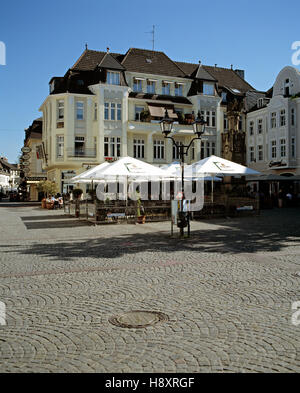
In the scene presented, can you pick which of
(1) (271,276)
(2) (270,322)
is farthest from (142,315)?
(1) (271,276)

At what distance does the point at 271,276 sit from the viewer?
24.6ft

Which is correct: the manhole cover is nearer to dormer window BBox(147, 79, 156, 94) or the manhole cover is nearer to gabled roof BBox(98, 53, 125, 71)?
gabled roof BBox(98, 53, 125, 71)

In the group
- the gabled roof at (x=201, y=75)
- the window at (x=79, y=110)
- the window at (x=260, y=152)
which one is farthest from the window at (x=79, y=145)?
the window at (x=260, y=152)

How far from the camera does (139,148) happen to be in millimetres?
42281

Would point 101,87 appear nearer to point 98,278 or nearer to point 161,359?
point 98,278

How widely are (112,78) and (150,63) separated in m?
6.41

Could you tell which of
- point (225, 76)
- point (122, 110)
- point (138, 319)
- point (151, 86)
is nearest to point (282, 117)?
point (225, 76)

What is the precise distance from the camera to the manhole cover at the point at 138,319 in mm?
4883

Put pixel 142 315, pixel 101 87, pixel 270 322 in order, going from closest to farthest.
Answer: pixel 270 322
pixel 142 315
pixel 101 87

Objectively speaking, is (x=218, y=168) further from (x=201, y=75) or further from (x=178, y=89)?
(x=201, y=75)

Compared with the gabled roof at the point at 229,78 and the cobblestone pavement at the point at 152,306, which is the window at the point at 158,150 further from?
the cobblestone pavement at the point at 152,306

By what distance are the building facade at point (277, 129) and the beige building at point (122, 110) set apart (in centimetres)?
478

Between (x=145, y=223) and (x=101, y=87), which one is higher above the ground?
(x=101, y=87)
